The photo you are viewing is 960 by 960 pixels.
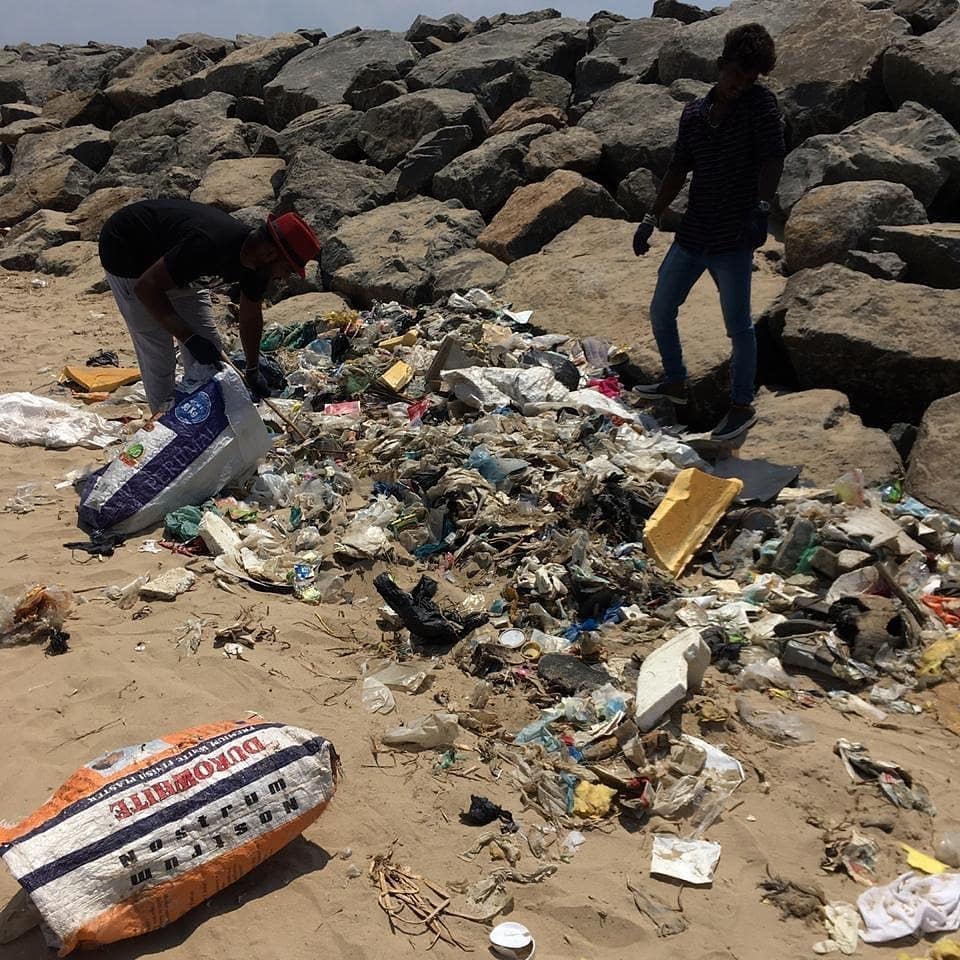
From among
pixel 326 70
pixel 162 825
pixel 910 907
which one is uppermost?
pixel 326 70

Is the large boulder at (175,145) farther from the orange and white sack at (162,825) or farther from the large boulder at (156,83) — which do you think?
the orange and white sack at (162,825)

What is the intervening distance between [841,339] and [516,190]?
12.8ft

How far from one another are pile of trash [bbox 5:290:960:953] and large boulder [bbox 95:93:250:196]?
6473 millimetres

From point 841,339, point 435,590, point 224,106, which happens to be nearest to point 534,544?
point 435,590

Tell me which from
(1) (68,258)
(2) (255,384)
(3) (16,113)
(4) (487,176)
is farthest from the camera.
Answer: (3) (16,113)

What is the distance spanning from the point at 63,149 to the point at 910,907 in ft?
43.7

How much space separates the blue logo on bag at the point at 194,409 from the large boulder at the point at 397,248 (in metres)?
3.25

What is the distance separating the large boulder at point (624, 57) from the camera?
943 centimetres

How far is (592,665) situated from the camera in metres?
3.30

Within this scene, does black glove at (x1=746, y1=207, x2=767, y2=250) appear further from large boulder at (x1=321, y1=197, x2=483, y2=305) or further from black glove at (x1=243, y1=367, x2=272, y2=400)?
large boulder at (x1=321, y1=197, x2=483, y2=305)

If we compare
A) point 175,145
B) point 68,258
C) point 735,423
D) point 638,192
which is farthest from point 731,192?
point 175,145

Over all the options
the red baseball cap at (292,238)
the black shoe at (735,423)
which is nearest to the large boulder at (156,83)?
the red baseball cap at (292,238)

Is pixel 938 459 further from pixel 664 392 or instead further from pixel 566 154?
pixel 566 154

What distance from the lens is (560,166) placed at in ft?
26.2
